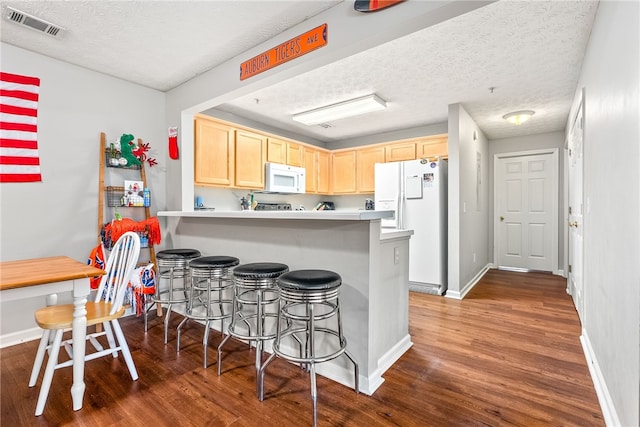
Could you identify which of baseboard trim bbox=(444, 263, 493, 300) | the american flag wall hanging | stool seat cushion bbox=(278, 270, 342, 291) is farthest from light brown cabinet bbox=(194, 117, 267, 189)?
baseboard trim bbox=(444, 263, 493, 300)

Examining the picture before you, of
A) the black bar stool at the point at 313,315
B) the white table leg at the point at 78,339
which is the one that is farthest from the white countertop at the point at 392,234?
the white table leg at the point at 78,339

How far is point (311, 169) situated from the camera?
212 inches

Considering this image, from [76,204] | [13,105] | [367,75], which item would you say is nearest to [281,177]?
[367,75]

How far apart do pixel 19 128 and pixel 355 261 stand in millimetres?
2939

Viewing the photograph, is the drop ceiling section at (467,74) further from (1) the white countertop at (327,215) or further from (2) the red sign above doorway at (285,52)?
(1) the white countertop at (327,215)

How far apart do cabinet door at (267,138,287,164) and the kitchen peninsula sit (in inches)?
82.0

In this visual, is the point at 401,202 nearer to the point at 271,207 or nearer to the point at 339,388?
the point at 271,207

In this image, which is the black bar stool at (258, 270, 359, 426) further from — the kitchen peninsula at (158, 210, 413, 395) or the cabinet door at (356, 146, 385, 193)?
the cabinet door at (356, 146, 385, 193)

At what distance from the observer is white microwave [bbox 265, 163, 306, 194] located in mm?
4445

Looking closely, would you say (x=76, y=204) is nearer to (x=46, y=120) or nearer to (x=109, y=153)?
(x=109, y=153)

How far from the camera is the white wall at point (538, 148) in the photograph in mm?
5062

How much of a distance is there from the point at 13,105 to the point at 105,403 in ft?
8.08

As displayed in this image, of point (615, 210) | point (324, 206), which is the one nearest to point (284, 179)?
point (324, 206)

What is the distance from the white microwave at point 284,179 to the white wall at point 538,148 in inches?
139
